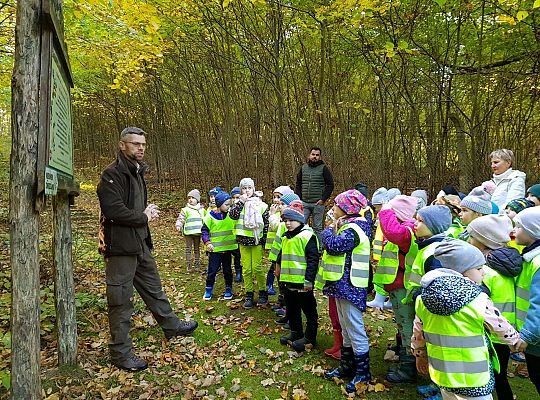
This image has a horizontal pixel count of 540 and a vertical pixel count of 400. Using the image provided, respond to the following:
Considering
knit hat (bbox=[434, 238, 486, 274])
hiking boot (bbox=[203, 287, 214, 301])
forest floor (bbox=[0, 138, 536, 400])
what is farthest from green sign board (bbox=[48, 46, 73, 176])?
hiking boot (bbox=[203, 287, 214, 301])

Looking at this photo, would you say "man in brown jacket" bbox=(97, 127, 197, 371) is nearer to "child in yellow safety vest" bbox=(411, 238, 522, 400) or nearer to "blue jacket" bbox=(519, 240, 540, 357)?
"child in yellow safety vest" bbox=(411, 238, 522, 400)

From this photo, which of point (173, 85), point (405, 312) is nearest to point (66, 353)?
point (405, 312)

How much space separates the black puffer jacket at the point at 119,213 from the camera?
4312 millimetres

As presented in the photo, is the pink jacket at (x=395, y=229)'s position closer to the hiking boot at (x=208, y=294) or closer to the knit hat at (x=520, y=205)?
the knit hat at (x=520, y=205)

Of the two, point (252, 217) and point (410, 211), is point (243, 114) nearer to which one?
point (252, 217)

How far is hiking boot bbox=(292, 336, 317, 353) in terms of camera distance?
4695mm

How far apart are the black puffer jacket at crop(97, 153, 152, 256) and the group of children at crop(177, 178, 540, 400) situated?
176cm

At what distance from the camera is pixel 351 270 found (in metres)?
4.00

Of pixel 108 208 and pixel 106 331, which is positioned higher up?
pixel 108 208

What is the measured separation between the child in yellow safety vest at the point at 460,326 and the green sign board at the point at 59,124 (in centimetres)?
289

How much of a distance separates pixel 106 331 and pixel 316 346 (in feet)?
9.29

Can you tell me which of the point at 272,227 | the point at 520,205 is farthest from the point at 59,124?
the point at 520,205

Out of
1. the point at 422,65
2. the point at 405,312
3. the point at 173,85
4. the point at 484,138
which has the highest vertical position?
the point at 173,85

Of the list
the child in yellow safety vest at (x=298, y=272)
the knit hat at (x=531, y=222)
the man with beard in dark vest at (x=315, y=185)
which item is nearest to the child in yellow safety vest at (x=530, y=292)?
the knit hat at (x=531, y=222)
